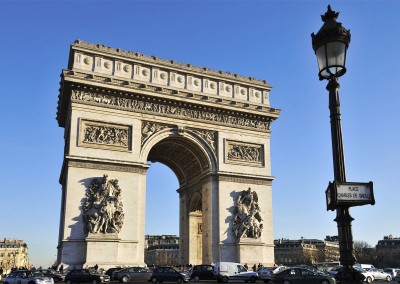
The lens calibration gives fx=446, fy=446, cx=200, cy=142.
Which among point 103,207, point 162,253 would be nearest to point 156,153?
point 103,207

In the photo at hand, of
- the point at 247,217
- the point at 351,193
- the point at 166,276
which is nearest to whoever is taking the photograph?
the point at 351,193

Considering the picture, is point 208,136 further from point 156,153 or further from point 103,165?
point 103,165

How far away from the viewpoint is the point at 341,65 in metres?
6.07

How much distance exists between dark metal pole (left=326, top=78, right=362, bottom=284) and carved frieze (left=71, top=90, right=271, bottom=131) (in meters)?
25.1

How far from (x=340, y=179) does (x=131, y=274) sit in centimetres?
2086

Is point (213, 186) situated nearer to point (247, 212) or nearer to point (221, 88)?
point (247, 212)

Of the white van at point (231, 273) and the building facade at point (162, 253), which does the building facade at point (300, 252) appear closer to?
the building facade at point (162, 253)

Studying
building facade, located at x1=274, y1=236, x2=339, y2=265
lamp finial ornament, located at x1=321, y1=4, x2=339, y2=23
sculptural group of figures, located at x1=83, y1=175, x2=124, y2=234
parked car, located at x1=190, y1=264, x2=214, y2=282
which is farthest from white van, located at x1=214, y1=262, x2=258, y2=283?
building facade, located at x1=274, y1=236, x2=339, y2=265

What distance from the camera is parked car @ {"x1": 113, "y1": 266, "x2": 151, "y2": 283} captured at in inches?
961

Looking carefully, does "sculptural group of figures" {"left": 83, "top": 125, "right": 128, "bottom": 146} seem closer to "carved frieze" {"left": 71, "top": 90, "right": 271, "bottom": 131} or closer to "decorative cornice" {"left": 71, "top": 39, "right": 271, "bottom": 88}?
"carved frieze" {"left": 71, "top": 90, "right": 271, "bottom": 131}

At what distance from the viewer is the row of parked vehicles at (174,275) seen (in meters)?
21.5

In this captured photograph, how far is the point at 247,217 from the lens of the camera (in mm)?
32250

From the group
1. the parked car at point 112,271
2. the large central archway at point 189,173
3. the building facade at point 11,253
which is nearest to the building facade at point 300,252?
the building facade at point 11,253

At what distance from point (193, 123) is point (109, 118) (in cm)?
625
